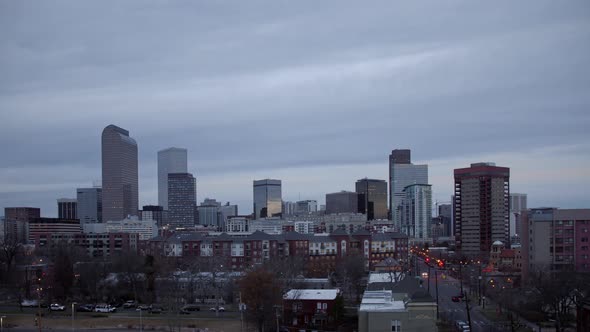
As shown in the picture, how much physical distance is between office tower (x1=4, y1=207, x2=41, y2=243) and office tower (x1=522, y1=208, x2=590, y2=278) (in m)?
77.9

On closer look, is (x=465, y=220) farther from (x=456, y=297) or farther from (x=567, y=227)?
(x=456, y=297)

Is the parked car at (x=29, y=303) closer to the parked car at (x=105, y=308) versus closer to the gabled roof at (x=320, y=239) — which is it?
the parked car at (x=105, y=308)

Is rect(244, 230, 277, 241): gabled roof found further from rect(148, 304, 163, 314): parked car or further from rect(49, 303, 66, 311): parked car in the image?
rect(49, 303, 66, 311): parked car

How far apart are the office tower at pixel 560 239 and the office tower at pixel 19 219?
77880mm

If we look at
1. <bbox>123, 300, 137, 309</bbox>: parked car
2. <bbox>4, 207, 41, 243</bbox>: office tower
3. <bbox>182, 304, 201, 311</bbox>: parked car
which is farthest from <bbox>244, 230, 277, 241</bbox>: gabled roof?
<bbox>4, 207, 41, 243</bbox>: office tower

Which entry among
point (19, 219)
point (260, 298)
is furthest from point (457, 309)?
point (19, 219)

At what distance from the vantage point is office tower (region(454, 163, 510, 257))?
83.6 metres

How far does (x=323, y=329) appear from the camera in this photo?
26766 mm

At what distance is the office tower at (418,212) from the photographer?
148875mm

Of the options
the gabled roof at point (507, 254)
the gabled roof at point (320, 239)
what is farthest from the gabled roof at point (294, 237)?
the gabled roof at point (507, 254)

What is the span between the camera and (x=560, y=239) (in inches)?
1588

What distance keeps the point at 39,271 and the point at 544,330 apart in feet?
116

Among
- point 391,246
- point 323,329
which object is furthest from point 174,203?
point 323,329

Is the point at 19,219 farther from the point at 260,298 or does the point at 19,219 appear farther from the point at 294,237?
the point at 260,298
